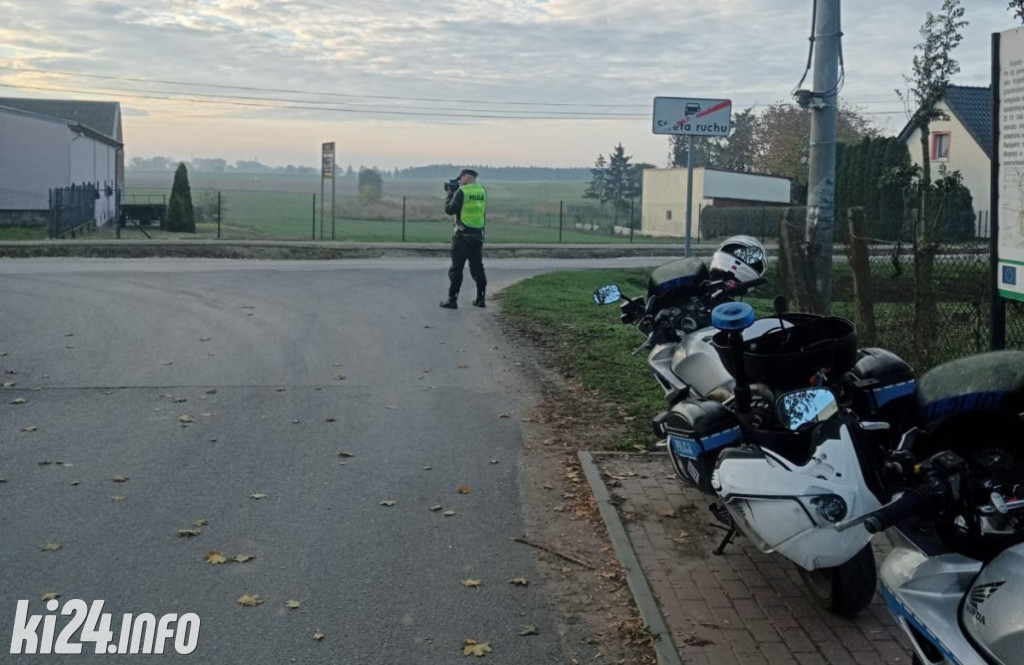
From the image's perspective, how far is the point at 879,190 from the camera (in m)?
43.7

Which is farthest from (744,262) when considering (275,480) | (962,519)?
(962,519)

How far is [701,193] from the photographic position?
52531 millimetres

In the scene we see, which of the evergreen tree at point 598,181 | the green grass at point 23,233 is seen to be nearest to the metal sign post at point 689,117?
the green grass at point 23,233

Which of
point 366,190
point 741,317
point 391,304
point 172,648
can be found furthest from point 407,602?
point 366,190

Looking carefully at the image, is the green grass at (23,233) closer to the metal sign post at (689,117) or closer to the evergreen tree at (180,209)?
the evergreen tree at (180,209)

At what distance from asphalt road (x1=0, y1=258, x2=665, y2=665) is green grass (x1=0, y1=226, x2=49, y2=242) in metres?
20.3

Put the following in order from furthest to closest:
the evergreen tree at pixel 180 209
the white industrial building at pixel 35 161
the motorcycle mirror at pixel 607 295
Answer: the white industrial building at pixel 35 161 → the evergreen tree at pixel 180 209 → the motorcycle mirror at pixel 607 295

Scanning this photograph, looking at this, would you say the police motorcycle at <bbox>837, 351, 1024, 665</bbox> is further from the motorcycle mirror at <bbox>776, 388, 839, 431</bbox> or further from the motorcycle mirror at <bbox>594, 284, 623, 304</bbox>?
the motorcycle mirror at <bbox>594, 284, 623, 304</bbox>

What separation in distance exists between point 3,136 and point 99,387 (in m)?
36.5

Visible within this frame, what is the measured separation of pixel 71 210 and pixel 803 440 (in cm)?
3441

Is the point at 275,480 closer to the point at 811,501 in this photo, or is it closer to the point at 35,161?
the point at 811,501

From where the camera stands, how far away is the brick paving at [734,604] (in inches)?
179

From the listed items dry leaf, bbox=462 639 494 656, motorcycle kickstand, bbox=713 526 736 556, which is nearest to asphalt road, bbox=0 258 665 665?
dry leaf, bbox=462 639 494 656

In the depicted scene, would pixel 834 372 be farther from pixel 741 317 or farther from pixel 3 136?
pixel 3 136
